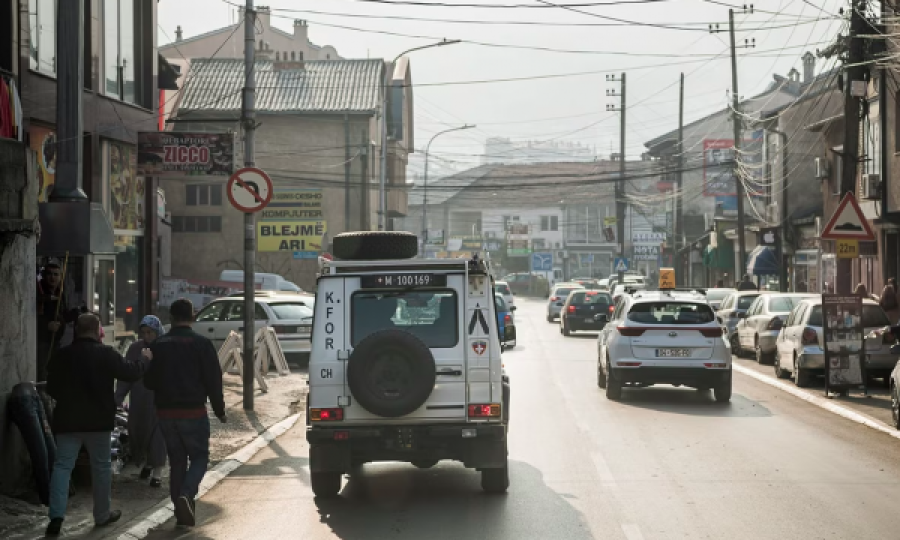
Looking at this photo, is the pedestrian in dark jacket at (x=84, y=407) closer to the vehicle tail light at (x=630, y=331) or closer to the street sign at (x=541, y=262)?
the vehicle tail light at (x=630, y=331)

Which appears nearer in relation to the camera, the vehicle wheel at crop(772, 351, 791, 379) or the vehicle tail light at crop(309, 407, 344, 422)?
the vehicle tail light at crop(309, 407, 344, 422)

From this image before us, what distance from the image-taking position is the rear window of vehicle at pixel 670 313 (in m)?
18.8

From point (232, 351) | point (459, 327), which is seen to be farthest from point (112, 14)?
point (459, 327)

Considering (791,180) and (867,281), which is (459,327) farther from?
(791,180)

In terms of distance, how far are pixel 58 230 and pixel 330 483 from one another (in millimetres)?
4353

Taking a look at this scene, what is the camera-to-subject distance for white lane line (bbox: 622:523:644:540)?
8.87 meters

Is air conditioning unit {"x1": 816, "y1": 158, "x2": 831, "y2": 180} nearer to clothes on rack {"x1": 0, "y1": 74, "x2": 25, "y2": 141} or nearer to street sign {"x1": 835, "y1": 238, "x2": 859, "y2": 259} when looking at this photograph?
street sign {"x1": 835, "y1": 238, "x2": 859, "y2": 259}

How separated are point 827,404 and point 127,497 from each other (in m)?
11.9

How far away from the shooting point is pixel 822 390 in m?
21.4

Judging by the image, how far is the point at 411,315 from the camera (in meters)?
10.8

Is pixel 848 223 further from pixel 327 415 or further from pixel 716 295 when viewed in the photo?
pixel 716 295

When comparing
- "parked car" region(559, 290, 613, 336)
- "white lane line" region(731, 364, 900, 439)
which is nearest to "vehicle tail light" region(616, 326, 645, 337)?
"white lane line" region(731, 364, 900, 439)

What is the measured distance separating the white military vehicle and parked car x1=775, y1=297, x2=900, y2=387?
11830mm

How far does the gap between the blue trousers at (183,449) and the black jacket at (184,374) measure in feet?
0.47
